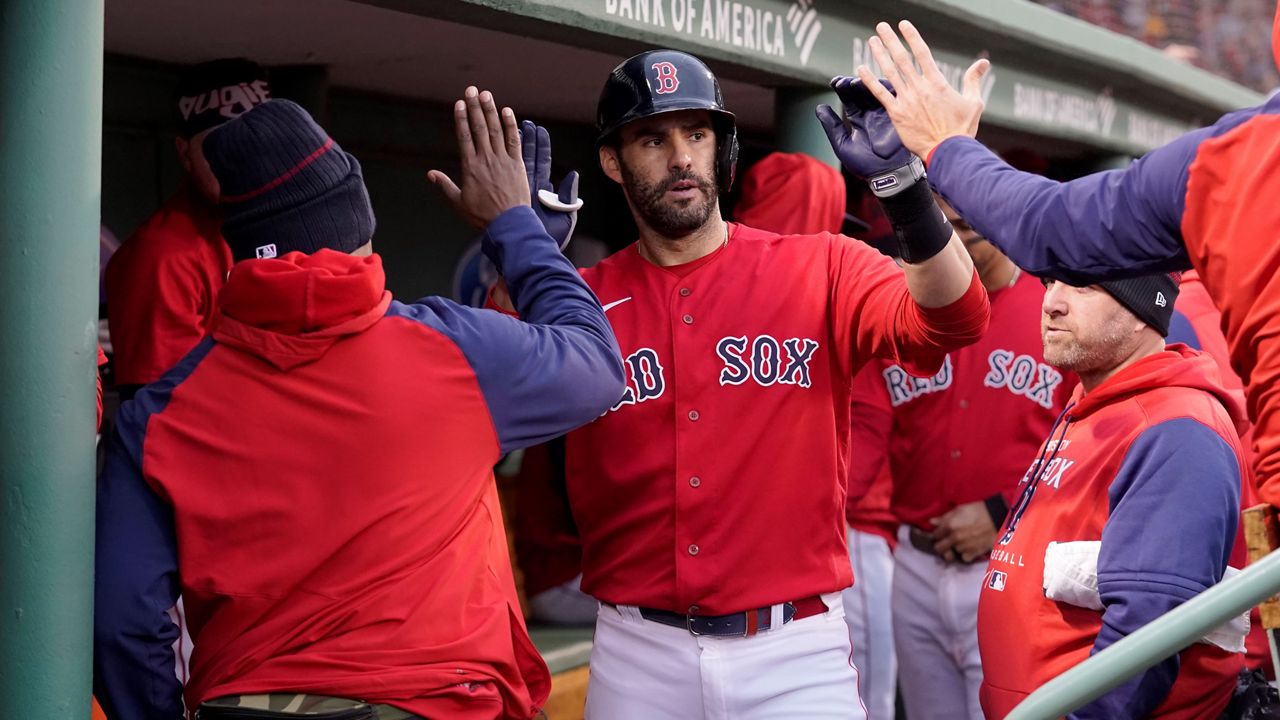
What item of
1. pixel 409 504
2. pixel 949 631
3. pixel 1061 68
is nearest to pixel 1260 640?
pixel 949 631

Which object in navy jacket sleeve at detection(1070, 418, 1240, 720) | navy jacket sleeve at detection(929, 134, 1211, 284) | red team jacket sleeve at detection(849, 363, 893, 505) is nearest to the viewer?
navy jacket sleeve at detection(929, 134, 1211, 284)

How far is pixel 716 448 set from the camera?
2.83 meters

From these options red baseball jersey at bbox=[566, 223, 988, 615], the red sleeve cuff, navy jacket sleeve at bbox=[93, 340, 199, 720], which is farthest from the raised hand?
navy jacket sleeve at bbox=[93, 340, 199, 720]

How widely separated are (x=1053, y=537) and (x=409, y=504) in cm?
122

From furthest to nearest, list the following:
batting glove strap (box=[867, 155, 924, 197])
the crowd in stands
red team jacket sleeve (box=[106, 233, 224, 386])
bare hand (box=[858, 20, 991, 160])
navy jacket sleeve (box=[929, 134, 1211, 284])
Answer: the crowd in stands → red team jacket sleeve (box=[106, 233, 224, 386]) → batting glove strap (box=[867, 155, 924, 197]) → bare hand (box=[858, 20, 991, 160]) → navy jacket sleeve (box=[929, 134, 1211, 284])

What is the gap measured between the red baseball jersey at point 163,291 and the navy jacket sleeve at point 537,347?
1.29m

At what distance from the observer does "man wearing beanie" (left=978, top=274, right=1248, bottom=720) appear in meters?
2.35

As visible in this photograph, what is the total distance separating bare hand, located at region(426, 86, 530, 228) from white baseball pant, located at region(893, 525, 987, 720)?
2.03 meters

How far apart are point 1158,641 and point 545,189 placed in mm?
1495

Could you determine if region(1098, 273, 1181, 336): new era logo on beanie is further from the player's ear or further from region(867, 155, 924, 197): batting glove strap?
the player's ear

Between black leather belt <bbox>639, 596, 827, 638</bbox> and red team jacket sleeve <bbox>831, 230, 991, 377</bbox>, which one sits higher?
red team jacket sleeve <bbox>831, 230, 991, 377</bbox>

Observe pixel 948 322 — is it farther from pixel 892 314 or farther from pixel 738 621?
pixel 738 621

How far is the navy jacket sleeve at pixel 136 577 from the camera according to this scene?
2152mm


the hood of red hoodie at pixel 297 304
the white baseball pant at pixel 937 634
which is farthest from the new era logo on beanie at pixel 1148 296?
the hood of red hoodie at pixel 297 304
